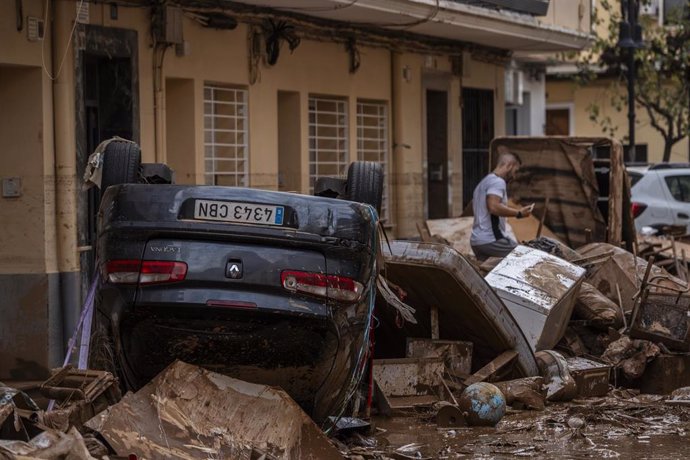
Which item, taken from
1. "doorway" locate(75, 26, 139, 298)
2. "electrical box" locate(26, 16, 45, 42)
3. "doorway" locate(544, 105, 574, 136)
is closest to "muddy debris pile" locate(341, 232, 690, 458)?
"doorway" locate(75, 26, 139, 298)

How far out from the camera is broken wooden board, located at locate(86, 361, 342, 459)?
6797mm

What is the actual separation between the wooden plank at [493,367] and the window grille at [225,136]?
250 inches

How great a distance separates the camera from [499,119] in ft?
82.8

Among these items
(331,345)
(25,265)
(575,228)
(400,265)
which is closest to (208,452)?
(331,345)

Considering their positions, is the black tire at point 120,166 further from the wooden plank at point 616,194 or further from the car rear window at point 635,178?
the car rear window at point 635,178

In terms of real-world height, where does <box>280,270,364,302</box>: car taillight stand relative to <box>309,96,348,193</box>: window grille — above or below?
below

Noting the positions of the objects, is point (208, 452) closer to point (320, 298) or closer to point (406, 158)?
point (320, 298)

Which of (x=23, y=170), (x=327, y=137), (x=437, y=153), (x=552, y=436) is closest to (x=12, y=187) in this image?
(x=23, y=170)

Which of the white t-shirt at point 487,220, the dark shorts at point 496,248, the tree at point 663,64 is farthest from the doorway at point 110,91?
the tree at point 663,64

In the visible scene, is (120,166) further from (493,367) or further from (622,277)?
(622,277)

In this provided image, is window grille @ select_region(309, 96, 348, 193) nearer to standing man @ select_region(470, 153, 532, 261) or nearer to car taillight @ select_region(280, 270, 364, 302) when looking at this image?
standing man @ select_region(470, 153, 532, 261)

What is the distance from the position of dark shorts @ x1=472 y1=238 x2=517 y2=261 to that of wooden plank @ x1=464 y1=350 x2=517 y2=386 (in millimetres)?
3766

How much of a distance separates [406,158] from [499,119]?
4300 mm

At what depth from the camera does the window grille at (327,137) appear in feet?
63.0
